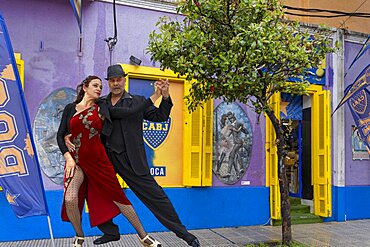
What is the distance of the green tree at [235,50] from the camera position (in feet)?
15.7

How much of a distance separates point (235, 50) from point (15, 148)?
2.81 metres

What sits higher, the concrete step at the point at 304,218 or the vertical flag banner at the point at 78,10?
the vertical flag banner at the point at 78,10

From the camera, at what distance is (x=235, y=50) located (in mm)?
4855

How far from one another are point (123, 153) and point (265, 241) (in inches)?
134

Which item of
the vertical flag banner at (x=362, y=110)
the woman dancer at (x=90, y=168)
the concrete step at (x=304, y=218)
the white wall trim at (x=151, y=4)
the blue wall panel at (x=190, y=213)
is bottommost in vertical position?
the concrete step at (x=304, y=218)

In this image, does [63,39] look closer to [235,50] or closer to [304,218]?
[235,50]

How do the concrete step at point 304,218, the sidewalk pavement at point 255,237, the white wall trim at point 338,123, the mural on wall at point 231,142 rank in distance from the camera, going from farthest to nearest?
1. the white wall trim at point 338,123
2. the concrete step at point 304,218
3. the mural on wall at point 231,142
4. the sidewalk pavement at point 255,237

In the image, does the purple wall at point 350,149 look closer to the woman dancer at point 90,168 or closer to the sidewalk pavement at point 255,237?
the sidewalk pavement at point 255,237

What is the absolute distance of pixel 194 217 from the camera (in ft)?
22.8

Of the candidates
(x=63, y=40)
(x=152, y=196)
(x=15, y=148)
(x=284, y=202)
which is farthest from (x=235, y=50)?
(x=63, y=40)

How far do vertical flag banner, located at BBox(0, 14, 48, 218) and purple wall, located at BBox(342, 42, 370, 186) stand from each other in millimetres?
6500

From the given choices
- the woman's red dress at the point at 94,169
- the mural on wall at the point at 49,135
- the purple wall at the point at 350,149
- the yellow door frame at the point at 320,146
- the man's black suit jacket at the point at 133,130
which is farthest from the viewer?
the purple wall at the point at 350,149

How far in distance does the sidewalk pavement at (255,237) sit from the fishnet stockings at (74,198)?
2250mm

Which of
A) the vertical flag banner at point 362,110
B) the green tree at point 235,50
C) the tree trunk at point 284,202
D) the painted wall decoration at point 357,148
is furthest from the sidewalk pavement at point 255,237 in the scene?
the vertical flag banner at point 362,110
